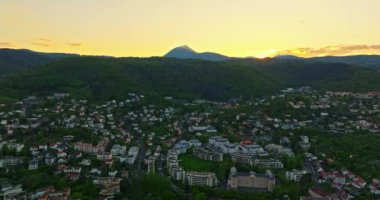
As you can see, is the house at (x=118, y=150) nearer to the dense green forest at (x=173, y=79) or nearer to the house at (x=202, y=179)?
the house at (x=202, y=179)

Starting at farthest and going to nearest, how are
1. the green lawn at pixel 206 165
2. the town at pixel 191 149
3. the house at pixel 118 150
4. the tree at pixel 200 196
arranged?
the house at pixel 118 150 → the green lawn at pixel 206 165 → the town at pixel 191 149 → the tree at pixel 200 196

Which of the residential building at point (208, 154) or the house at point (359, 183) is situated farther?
the residential building at point (208, 154)

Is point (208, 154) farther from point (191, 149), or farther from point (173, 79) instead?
point (173, 79)

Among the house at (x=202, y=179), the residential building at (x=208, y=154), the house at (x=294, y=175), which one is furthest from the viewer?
the residential building at (x=208, y=154)

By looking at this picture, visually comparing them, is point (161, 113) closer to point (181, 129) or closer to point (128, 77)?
point (181, 129)

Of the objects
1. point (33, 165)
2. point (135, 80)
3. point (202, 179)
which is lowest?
point (202, 179)

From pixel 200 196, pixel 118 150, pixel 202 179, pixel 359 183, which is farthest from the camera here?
pixel 118 150

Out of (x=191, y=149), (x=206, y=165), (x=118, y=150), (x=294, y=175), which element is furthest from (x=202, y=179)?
(x=118, y=150)

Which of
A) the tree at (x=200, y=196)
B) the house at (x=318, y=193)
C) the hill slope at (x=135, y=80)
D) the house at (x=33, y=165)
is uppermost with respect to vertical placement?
A: the hill slope at (x=135, y=80)

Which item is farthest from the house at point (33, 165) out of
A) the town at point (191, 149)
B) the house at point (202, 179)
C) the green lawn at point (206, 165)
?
the house at point (202, 179)
